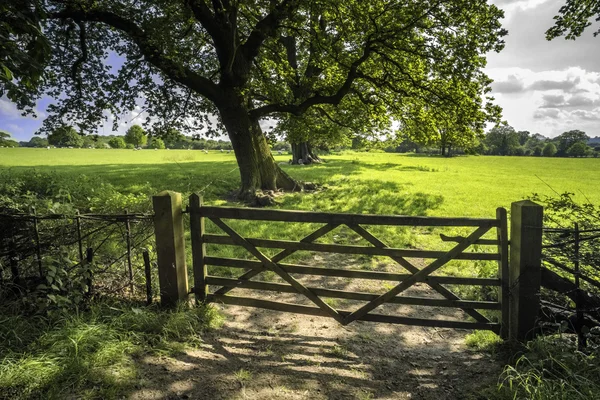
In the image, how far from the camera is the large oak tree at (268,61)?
39.1ft

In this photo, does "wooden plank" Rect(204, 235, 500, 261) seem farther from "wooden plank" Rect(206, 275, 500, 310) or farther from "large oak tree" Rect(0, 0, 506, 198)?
"large oak tree" Rect(0, 0, 506, 198)

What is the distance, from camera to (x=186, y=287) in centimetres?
502

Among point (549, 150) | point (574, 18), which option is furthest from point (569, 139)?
point (574, 18)

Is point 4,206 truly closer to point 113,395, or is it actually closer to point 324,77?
point 113,395

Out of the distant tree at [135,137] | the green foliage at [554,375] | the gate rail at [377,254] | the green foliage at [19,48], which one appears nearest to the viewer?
the green foliage at [554,375]

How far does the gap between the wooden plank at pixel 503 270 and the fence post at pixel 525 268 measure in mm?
60

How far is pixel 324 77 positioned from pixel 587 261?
13.2m

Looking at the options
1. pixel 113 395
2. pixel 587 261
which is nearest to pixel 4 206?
pixel 113 395

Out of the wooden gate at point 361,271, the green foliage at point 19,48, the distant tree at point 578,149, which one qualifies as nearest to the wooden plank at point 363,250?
the wooden gate at point 361,271

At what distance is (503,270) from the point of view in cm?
421

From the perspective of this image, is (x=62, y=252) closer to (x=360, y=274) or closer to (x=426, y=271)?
(x=360, y=274)

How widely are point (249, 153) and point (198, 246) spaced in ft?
32.6

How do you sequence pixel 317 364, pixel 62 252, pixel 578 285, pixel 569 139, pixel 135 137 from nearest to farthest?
pixel 578 285 < pixel 317 364 < pixel 62 252 < pixel 569 139 < pixel 135 137

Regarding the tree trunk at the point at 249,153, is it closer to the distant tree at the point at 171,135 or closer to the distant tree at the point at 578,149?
the distant tree at the point at 171,135
